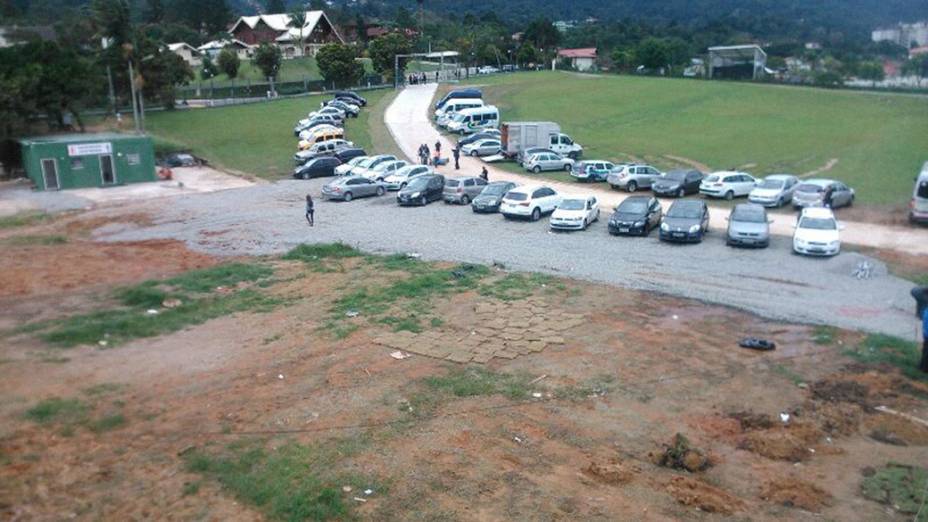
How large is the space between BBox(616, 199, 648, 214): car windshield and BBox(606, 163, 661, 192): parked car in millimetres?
8346

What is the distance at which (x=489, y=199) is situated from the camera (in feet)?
104

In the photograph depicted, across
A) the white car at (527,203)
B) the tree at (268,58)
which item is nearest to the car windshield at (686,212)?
the white car at (527,203)

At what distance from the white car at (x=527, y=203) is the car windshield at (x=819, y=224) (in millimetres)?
8998

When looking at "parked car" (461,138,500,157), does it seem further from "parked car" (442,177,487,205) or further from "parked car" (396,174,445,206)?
"parked car" (442,177,487,205)

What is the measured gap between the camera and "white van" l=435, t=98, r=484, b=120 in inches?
2369

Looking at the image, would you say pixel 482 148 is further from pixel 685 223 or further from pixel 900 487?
pixel 900 487

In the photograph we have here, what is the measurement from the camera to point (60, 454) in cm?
1181

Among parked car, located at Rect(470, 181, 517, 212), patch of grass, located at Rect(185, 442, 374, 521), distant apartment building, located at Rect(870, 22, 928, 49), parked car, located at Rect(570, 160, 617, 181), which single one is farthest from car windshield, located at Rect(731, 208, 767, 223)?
distant apartment building, located at Rect(870, 22, 928, 49)

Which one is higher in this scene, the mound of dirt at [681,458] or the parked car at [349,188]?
the parked car at [349,188]

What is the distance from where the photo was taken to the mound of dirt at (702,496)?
9.98 metres

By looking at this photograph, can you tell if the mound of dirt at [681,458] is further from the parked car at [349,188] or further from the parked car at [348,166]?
the parked car at [348,166]

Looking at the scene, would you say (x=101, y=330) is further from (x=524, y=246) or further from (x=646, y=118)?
(x=646, y=118)

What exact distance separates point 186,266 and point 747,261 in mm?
17338

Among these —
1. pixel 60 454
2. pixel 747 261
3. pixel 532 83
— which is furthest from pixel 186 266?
Result: pixel 532 83
